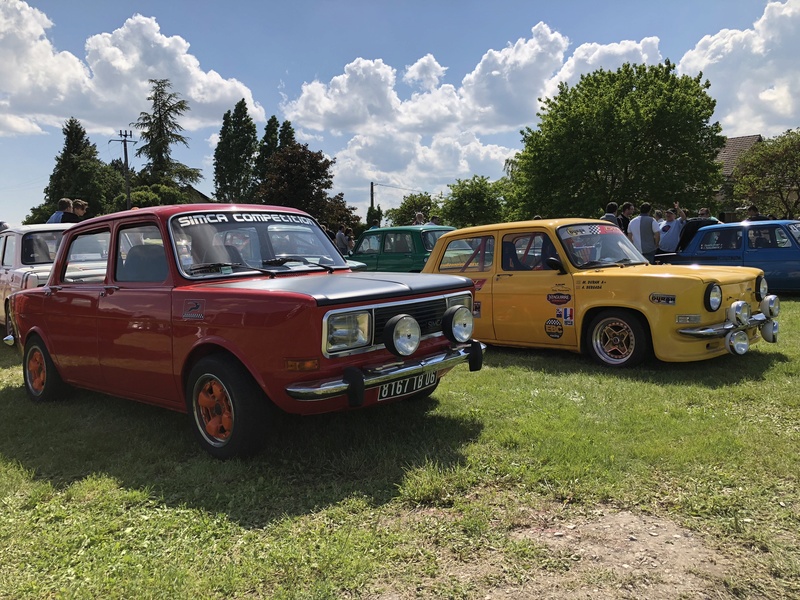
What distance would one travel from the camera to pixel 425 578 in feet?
8.77

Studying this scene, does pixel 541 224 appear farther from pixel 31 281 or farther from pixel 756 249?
pixel 756 249

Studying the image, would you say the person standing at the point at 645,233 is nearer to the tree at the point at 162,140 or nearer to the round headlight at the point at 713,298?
the round headlight at the point at 713,298

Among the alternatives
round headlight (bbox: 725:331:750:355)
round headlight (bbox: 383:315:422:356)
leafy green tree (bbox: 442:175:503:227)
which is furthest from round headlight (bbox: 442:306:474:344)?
leafy green tree (bbox: 442:175:503:227)

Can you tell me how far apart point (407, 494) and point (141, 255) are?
9.45 ft

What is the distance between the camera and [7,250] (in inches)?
349

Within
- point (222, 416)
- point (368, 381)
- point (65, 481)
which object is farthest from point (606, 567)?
point (65, 481)

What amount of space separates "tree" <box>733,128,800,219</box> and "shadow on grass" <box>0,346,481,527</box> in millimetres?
34125

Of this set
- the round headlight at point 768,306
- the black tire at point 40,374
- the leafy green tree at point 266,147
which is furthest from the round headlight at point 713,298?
the leafy green tree at point 266,147

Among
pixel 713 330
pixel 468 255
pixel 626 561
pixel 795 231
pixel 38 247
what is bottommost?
pixel 626 561

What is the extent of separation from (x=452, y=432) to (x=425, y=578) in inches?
73.6

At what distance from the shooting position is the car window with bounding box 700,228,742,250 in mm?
11617

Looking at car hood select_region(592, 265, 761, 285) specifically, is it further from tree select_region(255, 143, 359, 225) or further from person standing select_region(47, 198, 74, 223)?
tree select_region(255, 143, 359, 225)

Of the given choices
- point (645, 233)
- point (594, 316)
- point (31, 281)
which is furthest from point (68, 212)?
point (645, 233)

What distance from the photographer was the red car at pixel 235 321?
12.3 ft
